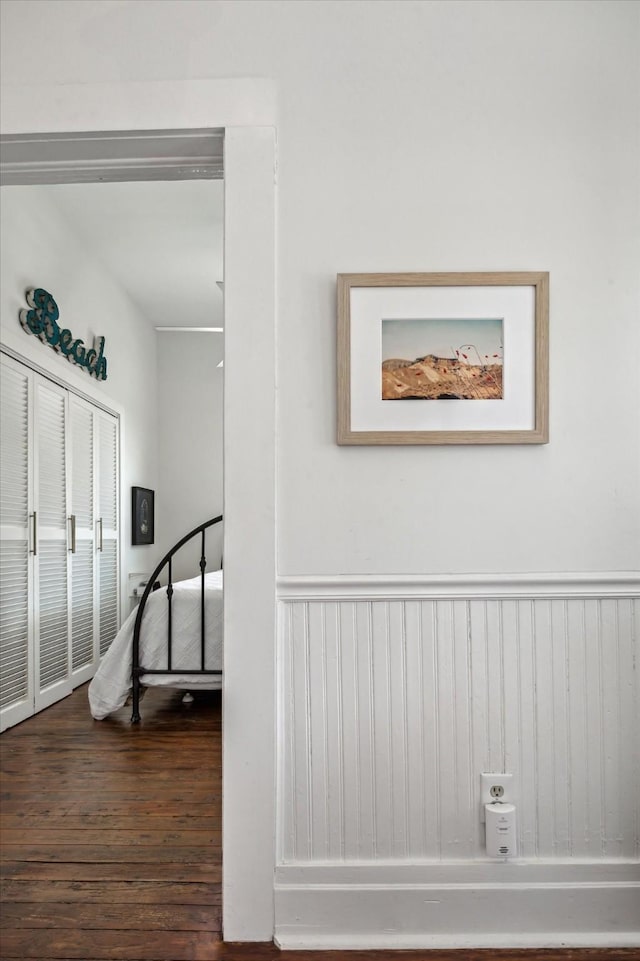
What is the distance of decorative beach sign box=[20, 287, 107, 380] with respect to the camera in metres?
4.07

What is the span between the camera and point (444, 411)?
6.18ft

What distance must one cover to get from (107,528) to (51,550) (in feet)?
3.77

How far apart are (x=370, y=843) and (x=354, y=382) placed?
1.12 meters

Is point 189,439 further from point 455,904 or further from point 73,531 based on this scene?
point 455,904

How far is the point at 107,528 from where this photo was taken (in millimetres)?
5625

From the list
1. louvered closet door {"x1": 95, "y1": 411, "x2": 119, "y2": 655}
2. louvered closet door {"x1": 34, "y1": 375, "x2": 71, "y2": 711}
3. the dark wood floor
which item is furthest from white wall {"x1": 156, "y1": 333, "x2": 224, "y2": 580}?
the dark wood floor

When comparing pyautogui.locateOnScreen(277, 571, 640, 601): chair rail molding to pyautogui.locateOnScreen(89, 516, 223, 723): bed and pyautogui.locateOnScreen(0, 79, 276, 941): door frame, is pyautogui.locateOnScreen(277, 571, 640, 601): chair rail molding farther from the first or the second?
pyautogui.locateOnScreen(89, 516, 223, 723): bed

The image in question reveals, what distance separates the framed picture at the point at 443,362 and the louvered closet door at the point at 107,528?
12.6ft

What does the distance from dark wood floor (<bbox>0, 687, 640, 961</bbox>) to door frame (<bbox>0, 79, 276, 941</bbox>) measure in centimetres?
25

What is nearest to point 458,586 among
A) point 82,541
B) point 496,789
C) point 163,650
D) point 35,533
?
point 496,789

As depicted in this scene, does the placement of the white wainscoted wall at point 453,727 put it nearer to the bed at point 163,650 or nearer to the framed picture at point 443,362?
the framed picture at point 443,362

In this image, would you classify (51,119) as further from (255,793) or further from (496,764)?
(496,764)

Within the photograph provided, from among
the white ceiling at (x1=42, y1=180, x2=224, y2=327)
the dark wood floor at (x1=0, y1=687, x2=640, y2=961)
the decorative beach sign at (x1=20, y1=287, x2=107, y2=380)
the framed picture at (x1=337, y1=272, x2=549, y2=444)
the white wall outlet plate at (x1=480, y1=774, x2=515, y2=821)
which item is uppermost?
the white ceiling at (x1=42, y1=180, x2=224, y2=327)

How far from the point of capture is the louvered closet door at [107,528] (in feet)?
17.8
